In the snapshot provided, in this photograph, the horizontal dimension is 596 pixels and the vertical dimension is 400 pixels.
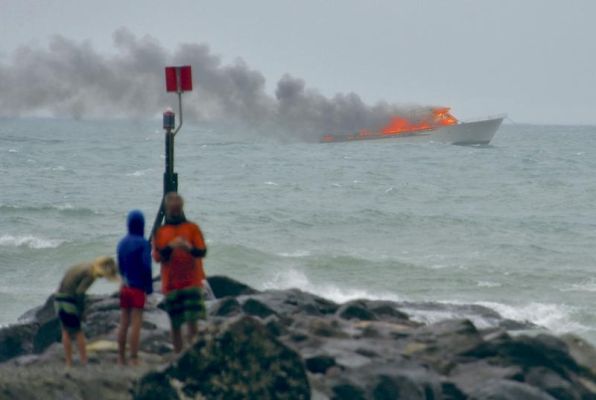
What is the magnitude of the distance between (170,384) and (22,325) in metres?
3.80

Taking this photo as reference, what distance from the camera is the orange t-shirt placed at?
11008mm

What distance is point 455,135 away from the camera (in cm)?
10288

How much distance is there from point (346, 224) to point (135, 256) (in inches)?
1176

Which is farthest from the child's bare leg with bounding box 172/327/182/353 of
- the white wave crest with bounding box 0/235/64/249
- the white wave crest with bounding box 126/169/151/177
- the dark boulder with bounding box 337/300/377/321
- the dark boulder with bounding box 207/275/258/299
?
the white wave crest with bounding box 126/169/151/177

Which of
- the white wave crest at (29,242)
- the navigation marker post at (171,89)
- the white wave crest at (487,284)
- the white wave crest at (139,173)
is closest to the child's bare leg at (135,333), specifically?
the navigation marker post at (171,89)

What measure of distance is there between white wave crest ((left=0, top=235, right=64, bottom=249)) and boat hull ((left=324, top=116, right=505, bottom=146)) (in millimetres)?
66822

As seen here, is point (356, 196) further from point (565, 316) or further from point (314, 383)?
point (314, 383)

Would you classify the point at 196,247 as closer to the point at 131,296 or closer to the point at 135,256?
the point at 135,256

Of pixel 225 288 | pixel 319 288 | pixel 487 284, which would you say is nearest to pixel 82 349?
pixel 225 288

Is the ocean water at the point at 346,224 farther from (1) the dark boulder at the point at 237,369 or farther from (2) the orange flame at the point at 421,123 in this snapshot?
(2) the orange flame at the point at 421,123

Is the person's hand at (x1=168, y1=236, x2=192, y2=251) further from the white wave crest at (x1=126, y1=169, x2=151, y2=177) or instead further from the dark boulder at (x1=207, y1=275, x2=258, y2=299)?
the white wave crest at (x1=126, y1=169, x2=151, y2=177)

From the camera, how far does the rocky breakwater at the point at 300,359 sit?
10227mm

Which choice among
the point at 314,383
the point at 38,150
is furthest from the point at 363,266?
the point at 38,150

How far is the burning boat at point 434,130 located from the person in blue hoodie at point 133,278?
291ft
